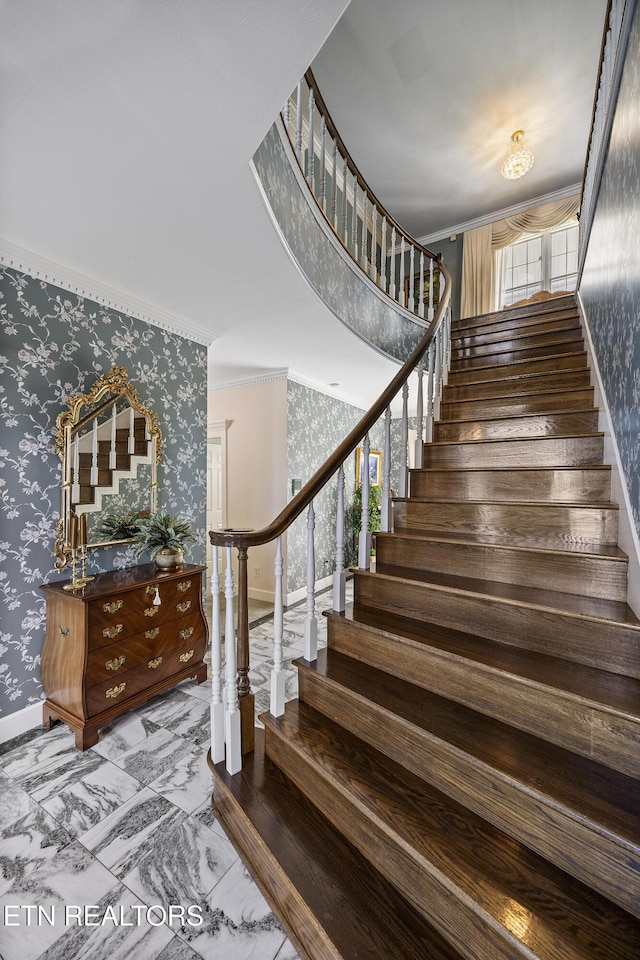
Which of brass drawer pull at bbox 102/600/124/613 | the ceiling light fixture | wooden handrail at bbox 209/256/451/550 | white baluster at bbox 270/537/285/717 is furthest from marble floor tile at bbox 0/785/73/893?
the ceiling light fixture

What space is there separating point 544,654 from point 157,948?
1481mm

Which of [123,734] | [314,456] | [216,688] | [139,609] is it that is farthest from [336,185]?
[123,734]

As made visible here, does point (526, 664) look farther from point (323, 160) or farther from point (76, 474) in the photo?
point (323, 160)

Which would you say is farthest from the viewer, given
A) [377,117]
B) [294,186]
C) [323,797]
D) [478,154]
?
[478,154]

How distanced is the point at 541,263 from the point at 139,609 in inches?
254

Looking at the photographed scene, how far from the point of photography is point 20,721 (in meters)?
2.07

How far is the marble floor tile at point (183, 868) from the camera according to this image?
1257mm

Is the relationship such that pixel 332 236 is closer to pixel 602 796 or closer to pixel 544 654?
pixel 544 654

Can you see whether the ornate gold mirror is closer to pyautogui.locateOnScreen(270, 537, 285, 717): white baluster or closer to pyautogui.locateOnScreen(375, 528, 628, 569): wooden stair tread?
pyautogui.locateOnScreen(270, 537, 285, 717): white baluster

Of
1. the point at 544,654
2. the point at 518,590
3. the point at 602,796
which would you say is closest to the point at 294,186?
the point at 518,590

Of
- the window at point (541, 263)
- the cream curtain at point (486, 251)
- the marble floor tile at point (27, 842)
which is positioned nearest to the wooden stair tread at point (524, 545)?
the marble floor tile at point (27, 842)

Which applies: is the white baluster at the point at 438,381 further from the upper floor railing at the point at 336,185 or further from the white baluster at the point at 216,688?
the white baluster at the point at 216,688

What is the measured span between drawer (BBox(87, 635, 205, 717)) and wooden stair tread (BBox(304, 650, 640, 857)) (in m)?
1.34

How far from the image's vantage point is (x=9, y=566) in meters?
2.03
